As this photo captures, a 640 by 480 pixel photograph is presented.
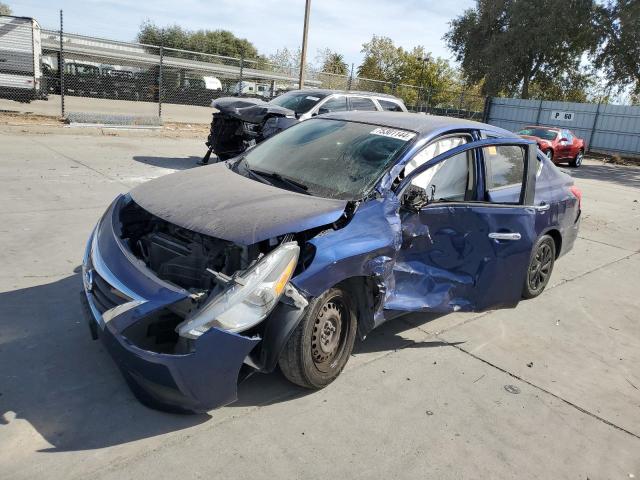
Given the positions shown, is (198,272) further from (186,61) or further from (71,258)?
(186,61)

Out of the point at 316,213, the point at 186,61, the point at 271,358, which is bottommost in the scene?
the point at 271,358

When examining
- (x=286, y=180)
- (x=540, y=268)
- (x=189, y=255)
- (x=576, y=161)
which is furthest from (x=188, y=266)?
(x=576, y=161)

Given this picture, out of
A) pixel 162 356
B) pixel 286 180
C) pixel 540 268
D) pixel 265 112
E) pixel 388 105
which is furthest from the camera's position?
pixel 388 105

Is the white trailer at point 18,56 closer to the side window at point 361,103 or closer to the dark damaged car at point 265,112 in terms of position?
the dark damaged car at point 265,112

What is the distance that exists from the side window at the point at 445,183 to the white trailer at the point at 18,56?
14.8 meters

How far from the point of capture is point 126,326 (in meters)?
2.70

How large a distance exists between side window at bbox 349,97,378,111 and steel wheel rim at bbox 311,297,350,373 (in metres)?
8.14

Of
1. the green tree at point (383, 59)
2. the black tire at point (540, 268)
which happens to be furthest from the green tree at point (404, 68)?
the black tire at point (540, 268)

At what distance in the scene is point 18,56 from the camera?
14.8 metres

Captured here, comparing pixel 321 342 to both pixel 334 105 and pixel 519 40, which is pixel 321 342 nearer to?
pixel 334 105

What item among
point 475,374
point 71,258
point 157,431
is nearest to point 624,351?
point 475,374

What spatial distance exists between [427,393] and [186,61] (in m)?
25.3

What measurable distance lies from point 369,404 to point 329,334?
491mm

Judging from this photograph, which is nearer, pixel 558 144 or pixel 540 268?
pixel 540 268
